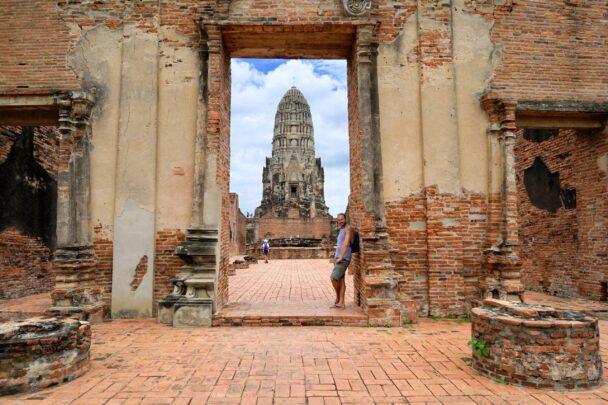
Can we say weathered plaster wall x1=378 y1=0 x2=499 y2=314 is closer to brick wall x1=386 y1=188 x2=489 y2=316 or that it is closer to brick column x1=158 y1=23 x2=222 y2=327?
brick wall x1=386 y1=188 x2=489 y2=316

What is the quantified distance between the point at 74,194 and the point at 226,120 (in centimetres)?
298

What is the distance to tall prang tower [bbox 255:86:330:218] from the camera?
170 ft

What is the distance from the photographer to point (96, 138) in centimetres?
743

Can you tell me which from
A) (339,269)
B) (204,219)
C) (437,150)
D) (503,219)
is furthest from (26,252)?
(503,219)

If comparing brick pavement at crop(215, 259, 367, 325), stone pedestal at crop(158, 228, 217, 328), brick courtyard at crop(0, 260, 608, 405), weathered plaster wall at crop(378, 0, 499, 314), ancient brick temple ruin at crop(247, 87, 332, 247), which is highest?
ancient brick temple ruin at crop(247, 87, 332, 247)

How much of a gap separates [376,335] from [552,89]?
225 inches

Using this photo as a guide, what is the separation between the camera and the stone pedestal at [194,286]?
661 centimetres

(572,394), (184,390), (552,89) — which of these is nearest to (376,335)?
(572,394)

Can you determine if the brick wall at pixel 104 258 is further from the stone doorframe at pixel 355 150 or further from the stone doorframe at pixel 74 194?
the stone doorframe at pixel 355 150

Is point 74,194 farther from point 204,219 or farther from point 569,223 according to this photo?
point 569,223

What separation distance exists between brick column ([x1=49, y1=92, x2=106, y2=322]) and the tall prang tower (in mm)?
42557

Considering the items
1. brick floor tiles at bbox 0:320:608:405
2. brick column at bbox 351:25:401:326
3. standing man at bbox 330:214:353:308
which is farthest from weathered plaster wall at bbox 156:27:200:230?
brick column at bbox 351:25:401:326

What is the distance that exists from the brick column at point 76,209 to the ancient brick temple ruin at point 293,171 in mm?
39458

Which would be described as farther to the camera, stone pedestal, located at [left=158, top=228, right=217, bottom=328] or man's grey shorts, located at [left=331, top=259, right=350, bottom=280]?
man's grey shorts, located at [left=331, top=259, right=350, bottom=280]
